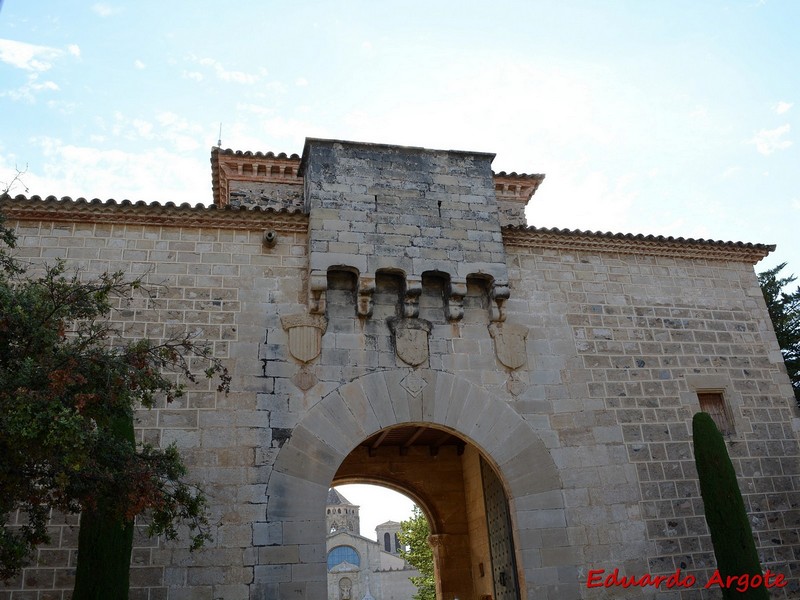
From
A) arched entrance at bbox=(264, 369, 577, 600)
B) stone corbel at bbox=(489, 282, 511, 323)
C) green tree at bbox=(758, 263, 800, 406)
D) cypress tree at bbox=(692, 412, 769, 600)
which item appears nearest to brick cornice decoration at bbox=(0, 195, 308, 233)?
arched entrance at bbox=(264, 369, 577, 600)

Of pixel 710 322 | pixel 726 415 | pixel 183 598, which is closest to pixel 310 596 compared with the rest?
pixel 183 598

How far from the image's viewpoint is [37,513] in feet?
16.8

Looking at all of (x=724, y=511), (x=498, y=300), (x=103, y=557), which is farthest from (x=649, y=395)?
(x=103, y=557)

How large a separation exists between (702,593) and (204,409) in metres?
6.16

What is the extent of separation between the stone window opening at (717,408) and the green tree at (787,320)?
22.9ft

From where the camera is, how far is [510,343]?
849 centimetres

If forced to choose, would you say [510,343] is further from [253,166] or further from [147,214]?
[253,166]

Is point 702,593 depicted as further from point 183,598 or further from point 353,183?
point 353,183

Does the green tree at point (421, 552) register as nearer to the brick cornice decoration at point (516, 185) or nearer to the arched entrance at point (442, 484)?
the arched entrance at point (442, 484)

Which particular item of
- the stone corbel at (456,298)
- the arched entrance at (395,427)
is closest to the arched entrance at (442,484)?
the arched entrance at (395,427)

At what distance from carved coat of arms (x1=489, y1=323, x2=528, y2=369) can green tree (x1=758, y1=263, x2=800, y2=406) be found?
898 centimetres

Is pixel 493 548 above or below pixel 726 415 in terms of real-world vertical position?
below

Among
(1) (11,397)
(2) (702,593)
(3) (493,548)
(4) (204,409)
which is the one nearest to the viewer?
(1) (11,397)

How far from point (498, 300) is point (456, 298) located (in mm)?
573
